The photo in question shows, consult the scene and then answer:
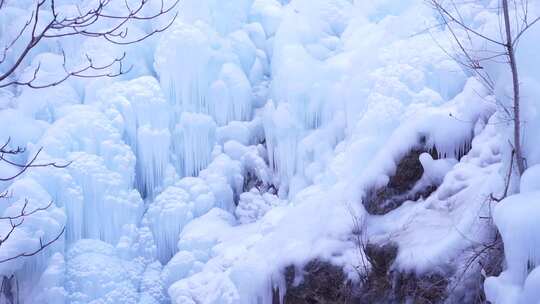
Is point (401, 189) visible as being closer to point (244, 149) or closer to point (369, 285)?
point (369, 285)

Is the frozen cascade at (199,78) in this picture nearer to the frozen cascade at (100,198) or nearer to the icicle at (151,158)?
the icicle at (151,158)

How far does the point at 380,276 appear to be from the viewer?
4.54 m

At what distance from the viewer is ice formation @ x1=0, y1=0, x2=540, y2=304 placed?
5.05 meters

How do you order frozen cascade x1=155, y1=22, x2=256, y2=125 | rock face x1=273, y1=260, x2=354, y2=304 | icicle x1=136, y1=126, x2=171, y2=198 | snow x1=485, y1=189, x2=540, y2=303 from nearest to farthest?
snow x1=485, y1=189, x2=540, y2=303
rock face x1=273, y1=260, x2=354, y2=304
icicle x1=136, y1=126, x2=171, y2=198
frozen cascade x1=155, y1=22, x2=256, y2=125

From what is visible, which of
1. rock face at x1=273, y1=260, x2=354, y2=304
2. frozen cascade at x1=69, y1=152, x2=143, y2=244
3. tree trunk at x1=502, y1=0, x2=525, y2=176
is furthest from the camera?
frozen cascade at x1=69, y1=152, x2=143, y2=244

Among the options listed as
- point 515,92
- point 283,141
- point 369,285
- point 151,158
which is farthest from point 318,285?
point 151,158

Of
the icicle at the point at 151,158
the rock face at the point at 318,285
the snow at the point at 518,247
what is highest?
the snow at the point at 518,247

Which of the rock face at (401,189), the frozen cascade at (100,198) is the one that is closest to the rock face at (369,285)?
the rock face at (401,189)

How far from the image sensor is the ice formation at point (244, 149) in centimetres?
505

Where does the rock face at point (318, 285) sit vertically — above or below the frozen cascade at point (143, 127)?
below

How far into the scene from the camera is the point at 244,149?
24.5 ft

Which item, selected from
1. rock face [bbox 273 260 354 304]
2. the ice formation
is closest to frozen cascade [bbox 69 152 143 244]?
the ice formation

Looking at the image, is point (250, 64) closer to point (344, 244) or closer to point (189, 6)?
point (189, 6)

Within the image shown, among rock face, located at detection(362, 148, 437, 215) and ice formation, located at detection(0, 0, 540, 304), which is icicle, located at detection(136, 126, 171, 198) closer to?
ice formation, located at detection(0, 0, 540, 304)
